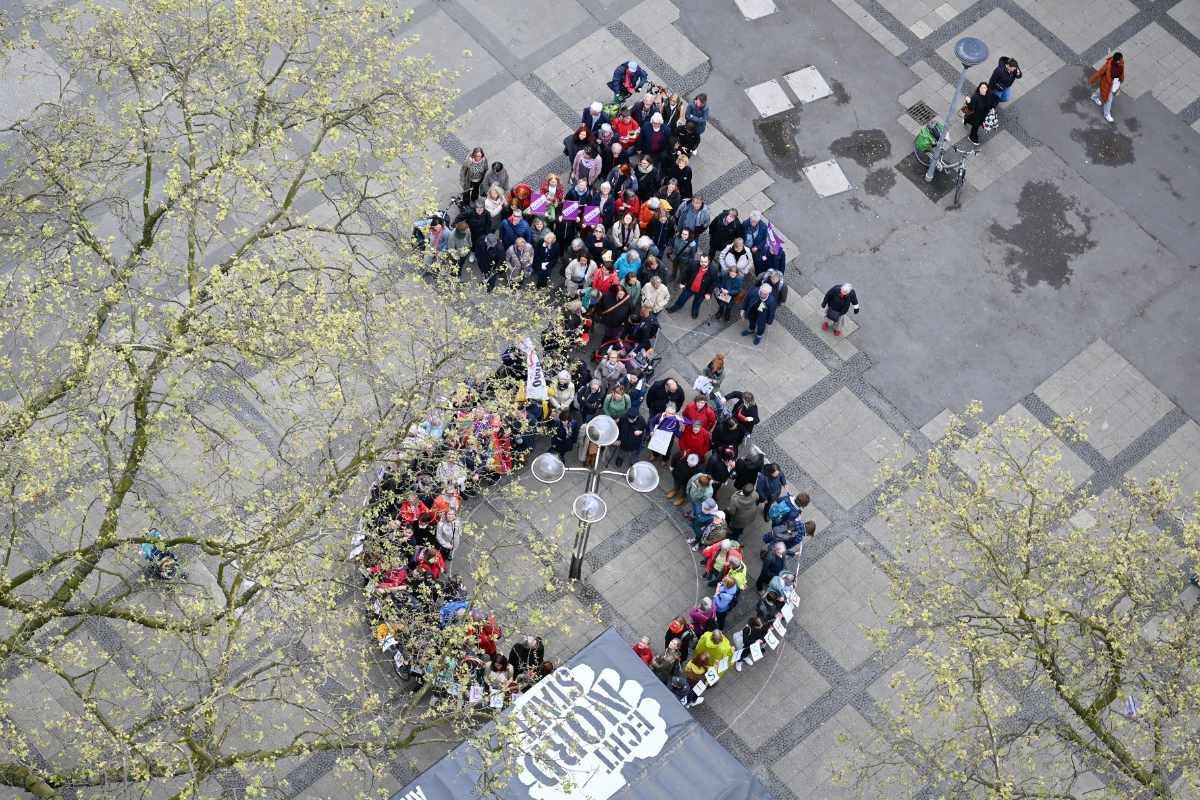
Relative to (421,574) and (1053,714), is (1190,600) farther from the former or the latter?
(421,574)

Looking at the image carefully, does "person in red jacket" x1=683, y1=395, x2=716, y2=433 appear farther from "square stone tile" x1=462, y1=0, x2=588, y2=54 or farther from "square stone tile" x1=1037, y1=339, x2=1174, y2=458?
"square stone tile" x1=462, y1=0, x2=588, y2=54

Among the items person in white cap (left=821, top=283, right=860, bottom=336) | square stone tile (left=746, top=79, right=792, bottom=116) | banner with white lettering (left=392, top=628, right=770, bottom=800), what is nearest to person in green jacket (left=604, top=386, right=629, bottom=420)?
person in white cap (left=821, top=283, right=860, bottom=336)

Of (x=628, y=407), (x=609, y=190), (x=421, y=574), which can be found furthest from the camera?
(x=609, y=190)

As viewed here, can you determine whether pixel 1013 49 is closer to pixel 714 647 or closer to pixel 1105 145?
pixel 1105 145

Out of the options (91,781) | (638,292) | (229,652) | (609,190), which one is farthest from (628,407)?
(91,781)

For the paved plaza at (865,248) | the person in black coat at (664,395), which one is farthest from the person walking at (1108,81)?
the person in black coat at (664,395)

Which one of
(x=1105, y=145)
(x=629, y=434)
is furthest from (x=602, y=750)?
(x=1105, y=145)
